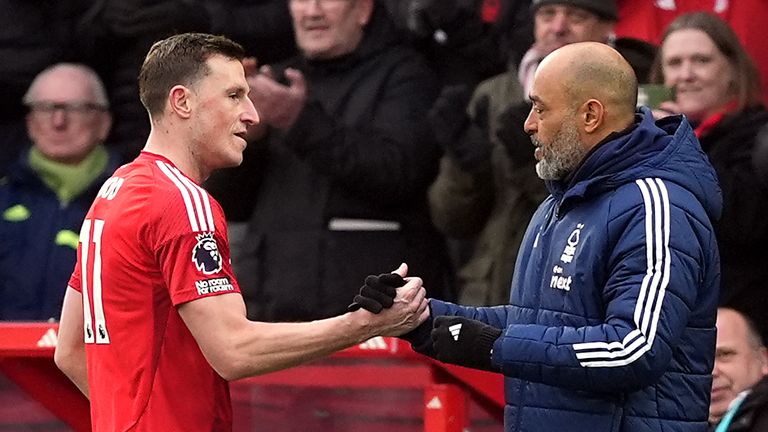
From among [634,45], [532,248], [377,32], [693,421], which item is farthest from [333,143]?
[693,421]

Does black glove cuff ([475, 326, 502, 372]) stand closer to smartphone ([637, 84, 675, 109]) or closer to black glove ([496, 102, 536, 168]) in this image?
smartphone ([637, 84, 675, 109])

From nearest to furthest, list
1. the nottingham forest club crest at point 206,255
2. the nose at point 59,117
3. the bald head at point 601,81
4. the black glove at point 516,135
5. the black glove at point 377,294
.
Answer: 1. the nottingham forest club crest at point 206,255
2. the bald head at point 601,81
3. the black glove at point 377,294
4. the black glove at point 516,135
5. the nose at point 59,117

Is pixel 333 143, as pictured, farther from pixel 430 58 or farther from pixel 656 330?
pixel 656 330

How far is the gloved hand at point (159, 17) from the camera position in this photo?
7.83 meters

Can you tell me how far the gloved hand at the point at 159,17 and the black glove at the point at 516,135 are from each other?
1.67 m

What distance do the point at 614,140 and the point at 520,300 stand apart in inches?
22.4

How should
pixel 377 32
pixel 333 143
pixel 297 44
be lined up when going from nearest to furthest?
pixel 333 143, pixel 377 32, pixel 297 44

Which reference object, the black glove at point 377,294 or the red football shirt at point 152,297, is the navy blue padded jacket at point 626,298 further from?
the red football shirt at point 152,297

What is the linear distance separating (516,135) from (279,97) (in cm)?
95

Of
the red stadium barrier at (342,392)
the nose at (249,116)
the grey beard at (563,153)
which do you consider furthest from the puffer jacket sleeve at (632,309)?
the red stadium barrier at (342,392)

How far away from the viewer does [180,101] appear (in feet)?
16.3

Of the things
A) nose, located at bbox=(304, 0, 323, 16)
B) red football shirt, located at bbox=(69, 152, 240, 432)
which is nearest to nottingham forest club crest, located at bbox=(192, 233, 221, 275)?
red football shirt, located at bbox=(69, 152, 240, 432)

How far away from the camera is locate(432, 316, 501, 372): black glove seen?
4.77 meters

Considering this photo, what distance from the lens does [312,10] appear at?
Answer: 7422 mm
